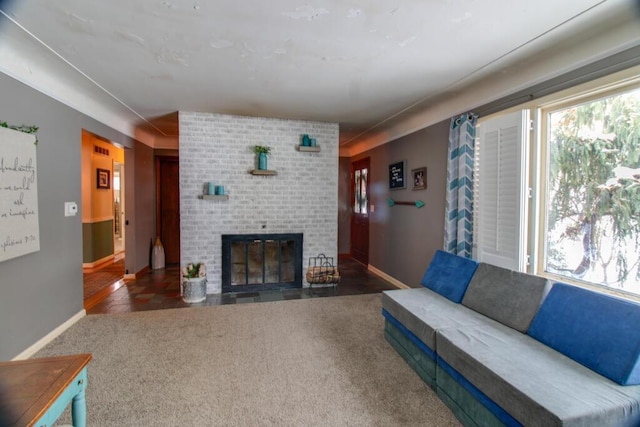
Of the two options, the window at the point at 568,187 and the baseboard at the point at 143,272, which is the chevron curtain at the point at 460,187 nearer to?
the window at the point at 568,187

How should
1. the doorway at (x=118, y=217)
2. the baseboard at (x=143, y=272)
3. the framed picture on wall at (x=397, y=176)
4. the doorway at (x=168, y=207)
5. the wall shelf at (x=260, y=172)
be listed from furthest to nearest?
the doorway at (x=118, y=217) < the doorway at (x=168, y=207) < the baseboard at (x=143, y=272) < the framed picture on wall at (x=397, y=176) < the wall shelf at (x=260, y=172)

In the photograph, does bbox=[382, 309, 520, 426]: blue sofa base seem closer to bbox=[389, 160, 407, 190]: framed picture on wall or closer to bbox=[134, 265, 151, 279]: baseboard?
bbox=[389, 160, 407, 190]: framed picture on wall

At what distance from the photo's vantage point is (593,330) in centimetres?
155

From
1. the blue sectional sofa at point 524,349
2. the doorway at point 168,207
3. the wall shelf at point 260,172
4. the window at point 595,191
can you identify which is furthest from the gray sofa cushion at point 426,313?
the doorway at point 168,207

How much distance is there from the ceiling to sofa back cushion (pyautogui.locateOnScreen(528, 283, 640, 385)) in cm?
169

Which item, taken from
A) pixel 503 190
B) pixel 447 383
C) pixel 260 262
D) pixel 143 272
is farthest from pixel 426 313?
pixel 143 272

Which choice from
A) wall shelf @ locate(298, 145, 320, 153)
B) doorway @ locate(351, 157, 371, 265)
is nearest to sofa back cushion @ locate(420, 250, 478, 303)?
wall shelf @ locate(298, 145, 320, 153)

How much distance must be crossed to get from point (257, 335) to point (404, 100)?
3014 mm

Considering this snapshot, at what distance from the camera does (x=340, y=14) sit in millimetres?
1781

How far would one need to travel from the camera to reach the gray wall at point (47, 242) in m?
2.26

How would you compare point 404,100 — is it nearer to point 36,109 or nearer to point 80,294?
point 36,109

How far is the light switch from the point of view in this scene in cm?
295

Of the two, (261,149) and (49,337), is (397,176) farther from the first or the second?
(49,337)

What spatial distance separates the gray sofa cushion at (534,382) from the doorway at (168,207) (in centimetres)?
534
